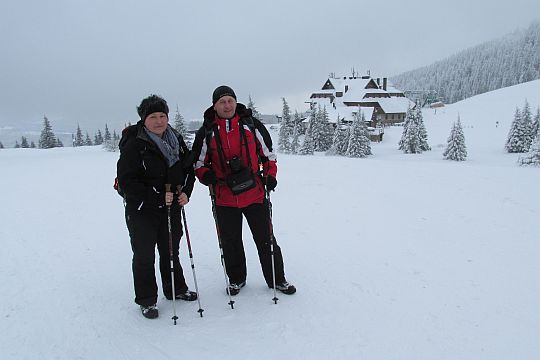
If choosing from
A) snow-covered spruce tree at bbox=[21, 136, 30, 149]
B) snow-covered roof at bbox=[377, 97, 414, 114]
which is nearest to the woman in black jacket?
snow-covered roof at bbox=[377, 97, 414, 114]

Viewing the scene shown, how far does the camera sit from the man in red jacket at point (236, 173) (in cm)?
406

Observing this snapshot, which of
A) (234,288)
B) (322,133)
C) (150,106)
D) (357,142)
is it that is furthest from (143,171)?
(322,133)

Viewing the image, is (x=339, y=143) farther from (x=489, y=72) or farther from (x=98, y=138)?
(x=489, y=72)

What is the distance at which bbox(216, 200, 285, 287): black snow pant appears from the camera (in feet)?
14.3

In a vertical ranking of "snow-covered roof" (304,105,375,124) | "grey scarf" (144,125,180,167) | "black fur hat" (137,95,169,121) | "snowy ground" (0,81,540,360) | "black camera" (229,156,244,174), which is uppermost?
"snow-covered roof" (304,105,375,124)

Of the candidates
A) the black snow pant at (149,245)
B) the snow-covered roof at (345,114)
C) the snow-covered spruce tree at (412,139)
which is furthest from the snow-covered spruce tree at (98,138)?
the black snow pant at (149,245)

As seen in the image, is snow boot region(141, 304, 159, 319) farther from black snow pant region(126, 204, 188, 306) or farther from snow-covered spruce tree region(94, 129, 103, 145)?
snow-covered spruce tree region(94, 129, 103, 145)

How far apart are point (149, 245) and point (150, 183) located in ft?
2.33

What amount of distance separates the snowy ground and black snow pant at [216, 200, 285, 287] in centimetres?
31

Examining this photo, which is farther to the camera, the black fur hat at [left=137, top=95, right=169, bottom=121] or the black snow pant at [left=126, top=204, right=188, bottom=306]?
the black snow pant at [left=126, top=204, right=188, bottom=306]

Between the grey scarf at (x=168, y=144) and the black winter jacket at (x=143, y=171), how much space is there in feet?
0.14

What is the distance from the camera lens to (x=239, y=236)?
4.50 meters

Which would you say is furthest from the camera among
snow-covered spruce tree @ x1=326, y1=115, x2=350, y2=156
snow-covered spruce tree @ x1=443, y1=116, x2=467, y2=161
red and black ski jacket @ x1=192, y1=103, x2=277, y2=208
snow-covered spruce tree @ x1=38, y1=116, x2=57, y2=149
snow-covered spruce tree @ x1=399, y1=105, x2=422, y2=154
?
snow-covered spruce tree @ x1=38, y1=116, x2=57, y2=149

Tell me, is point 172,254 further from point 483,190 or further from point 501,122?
point 501,122
